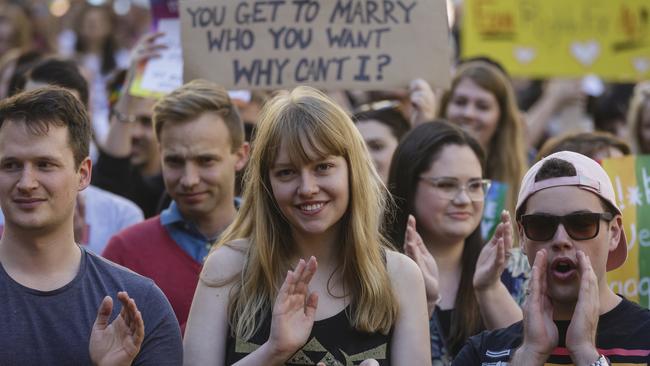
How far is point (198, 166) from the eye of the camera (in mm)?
5344

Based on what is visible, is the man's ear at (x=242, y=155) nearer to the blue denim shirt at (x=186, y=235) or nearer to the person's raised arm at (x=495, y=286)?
the blue denim shirt at (x=186, y=235)

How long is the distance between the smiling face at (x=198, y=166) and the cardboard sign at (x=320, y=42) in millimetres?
754

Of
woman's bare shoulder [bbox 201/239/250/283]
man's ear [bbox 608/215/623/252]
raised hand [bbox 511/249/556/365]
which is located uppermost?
man's ear [bbox 608/215/623/252]

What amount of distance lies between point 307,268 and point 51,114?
1.04 m

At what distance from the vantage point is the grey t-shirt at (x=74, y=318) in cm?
367

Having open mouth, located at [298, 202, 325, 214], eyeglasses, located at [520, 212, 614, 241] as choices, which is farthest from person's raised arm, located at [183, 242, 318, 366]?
eyeglasses, located at [520, 212, 614, 241]

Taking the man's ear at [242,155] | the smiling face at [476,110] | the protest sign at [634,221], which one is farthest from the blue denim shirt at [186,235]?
the smiling face at [476,110]

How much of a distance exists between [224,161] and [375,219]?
1306 mm

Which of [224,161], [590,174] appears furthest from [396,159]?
[590,174]

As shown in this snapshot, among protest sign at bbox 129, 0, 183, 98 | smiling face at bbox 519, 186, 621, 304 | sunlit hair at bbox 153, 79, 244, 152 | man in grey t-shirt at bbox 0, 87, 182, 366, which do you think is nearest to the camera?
man in grey t-shirt at bbox 0, 87, 182, 366

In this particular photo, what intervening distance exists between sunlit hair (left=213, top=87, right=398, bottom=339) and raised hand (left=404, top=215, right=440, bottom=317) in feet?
1.05

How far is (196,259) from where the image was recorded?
17.3 ft

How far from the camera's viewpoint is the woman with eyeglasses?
4.93 metres

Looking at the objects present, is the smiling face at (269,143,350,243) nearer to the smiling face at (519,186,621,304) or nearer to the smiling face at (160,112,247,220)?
the smiling face at (519,186,621,304)
